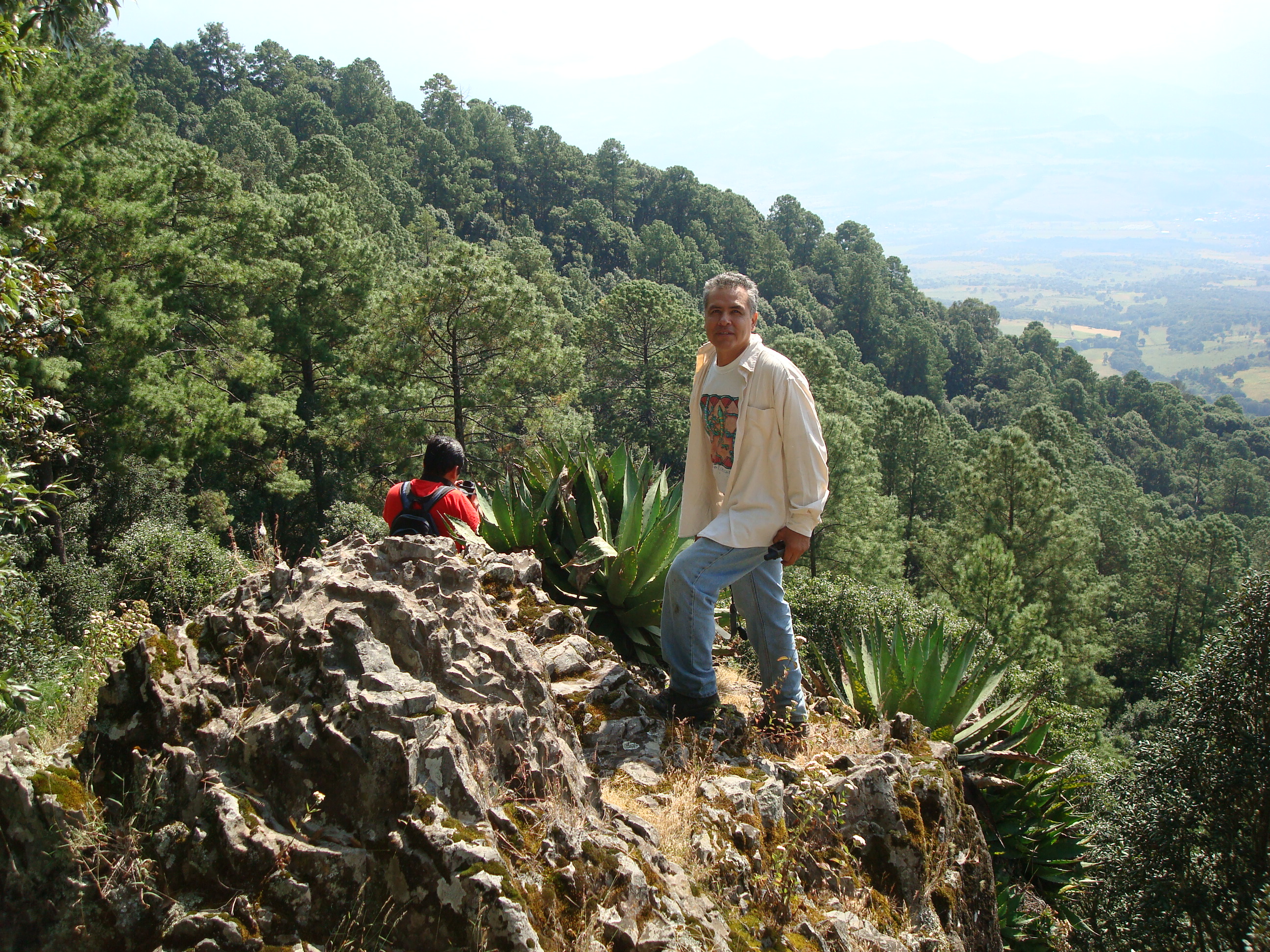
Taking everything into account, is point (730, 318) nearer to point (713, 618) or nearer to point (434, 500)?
point (713, 618)

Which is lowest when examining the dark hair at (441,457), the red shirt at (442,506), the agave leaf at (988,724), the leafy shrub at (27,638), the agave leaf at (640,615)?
the leafy shrub at (27,638)

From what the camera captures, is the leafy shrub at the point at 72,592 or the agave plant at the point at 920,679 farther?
the leafy shrub at the point at 72,592

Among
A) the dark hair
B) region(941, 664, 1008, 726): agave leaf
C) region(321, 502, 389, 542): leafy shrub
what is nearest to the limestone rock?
the dark hair

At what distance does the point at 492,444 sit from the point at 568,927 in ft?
67.8

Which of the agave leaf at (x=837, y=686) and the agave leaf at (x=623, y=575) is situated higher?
the agave leaf at (x=623, y=575)

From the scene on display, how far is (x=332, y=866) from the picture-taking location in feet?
6.72

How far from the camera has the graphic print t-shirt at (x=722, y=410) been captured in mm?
3504

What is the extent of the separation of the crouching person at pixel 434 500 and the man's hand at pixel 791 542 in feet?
4.78

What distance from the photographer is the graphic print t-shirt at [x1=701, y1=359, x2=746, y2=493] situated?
3.50 m

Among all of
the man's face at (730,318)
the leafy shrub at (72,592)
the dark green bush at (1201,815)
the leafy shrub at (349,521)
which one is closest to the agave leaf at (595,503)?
the man's face at (730,318)

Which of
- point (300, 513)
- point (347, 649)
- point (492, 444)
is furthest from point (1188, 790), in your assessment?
point (300, 513)

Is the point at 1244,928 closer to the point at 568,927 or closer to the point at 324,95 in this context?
the point at 568,927

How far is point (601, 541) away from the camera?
4.16m

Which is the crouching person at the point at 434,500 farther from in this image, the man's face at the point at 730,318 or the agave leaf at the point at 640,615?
the man's face at the point at 730,318
